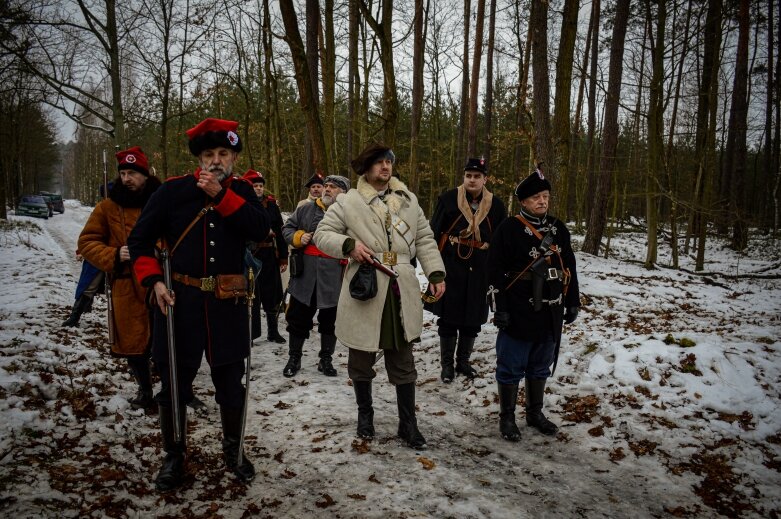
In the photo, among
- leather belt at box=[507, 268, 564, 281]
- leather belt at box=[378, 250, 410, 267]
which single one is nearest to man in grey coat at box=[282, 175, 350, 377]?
leather belt at box=[378, 250, 410, 267]

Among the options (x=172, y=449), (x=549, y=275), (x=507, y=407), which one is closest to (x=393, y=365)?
(x=507, y=407)

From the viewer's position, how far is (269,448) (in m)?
3.67

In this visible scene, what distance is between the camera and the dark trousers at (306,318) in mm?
5664

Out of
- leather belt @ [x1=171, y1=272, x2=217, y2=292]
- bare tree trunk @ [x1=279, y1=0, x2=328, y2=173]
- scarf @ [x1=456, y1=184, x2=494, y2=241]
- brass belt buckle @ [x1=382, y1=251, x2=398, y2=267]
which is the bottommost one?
leather belt @ [x1=171, y1=272, x2=217, y2=292]

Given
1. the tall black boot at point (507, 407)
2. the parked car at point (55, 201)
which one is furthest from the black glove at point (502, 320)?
the parked car at point (55, 201)

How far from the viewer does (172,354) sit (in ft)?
9.73

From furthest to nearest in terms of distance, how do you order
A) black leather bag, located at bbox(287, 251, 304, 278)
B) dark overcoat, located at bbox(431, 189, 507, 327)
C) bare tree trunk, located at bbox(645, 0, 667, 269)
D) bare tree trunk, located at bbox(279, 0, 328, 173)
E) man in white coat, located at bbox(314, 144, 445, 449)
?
bare tree trunk, located at bbox(645, 0, 667, 269) < bare tree trunk, located at bbox(279, 0, 328, 173) < black leather bag, located at bbox(287, 251, 304, 278) < dark overcoat, located at bbox(431, 189, 507, 327) < man in white coat, located at bbox(314, 144, 445, 449)

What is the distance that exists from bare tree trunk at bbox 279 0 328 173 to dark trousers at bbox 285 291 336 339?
3915 millimetres

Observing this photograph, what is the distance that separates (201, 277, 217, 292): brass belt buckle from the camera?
3.02 meters

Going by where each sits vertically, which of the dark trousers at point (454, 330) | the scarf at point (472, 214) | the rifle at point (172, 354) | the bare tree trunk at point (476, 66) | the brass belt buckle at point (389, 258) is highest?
the bare tree trunk at point (476, 66)

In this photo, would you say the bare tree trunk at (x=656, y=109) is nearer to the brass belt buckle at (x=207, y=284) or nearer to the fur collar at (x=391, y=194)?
the fur collar at (x=391, y=194)

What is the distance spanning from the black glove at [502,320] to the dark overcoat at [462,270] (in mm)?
1240

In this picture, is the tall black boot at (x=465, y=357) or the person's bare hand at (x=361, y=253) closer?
the person's bare hand at (x=361, y=253)

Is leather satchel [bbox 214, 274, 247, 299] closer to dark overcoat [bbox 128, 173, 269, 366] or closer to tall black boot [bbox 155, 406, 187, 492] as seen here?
dark overcoat [bbox 128, 173, 269, 366]
